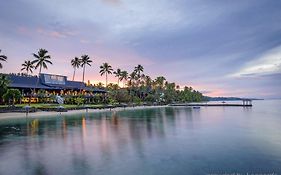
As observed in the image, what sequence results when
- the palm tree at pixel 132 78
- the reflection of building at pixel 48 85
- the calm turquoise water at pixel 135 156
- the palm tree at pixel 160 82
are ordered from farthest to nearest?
the palm tree at pixel 160 82
the palm tree at pixel 132 78
the reflection of building at pixel 48 85
the calm turquoise water at pixel 135 156

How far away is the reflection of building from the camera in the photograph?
83.8m

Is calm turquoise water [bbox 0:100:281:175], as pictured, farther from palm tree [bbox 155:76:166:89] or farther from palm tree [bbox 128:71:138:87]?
palm tree [bbox 155:76:166:89]

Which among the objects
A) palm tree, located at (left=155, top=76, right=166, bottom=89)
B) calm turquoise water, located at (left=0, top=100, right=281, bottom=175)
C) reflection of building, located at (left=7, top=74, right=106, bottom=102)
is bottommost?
calm turquoise water, located at (left=0, top=100, right=281, bottom=175)

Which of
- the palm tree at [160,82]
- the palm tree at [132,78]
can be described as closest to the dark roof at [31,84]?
the palm tree at [132,78]

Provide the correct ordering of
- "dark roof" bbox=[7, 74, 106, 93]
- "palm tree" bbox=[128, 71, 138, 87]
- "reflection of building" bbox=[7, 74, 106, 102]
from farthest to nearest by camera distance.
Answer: "palm tree" bbox=[128, 71, 138, 87] → "reflection of building" bbox=[7, 74, 106, 102] → "dark roof" bbox=[7, 74, 106, 93]

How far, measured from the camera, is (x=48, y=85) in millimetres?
95250

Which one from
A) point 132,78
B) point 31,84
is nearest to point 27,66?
point 31,84

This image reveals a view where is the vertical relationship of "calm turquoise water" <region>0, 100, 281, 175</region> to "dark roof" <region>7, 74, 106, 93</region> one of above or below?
below

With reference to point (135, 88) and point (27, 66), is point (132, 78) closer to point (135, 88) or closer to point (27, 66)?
point (135, 88)

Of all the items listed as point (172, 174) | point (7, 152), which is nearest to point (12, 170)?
point (7, 152)

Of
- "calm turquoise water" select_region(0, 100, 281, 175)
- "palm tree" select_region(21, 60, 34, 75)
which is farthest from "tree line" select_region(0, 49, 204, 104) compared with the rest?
"calm turquoise water" select_region(0, 100, 281, 175)

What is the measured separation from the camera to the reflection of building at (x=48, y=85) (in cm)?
8375

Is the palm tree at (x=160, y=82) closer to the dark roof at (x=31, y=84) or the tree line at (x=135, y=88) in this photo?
the tree line at (x=135, y=88)

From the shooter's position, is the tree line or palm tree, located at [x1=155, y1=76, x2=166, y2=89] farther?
palm tree, located at [x1=155, y1=76, x2=166, y2=89]
